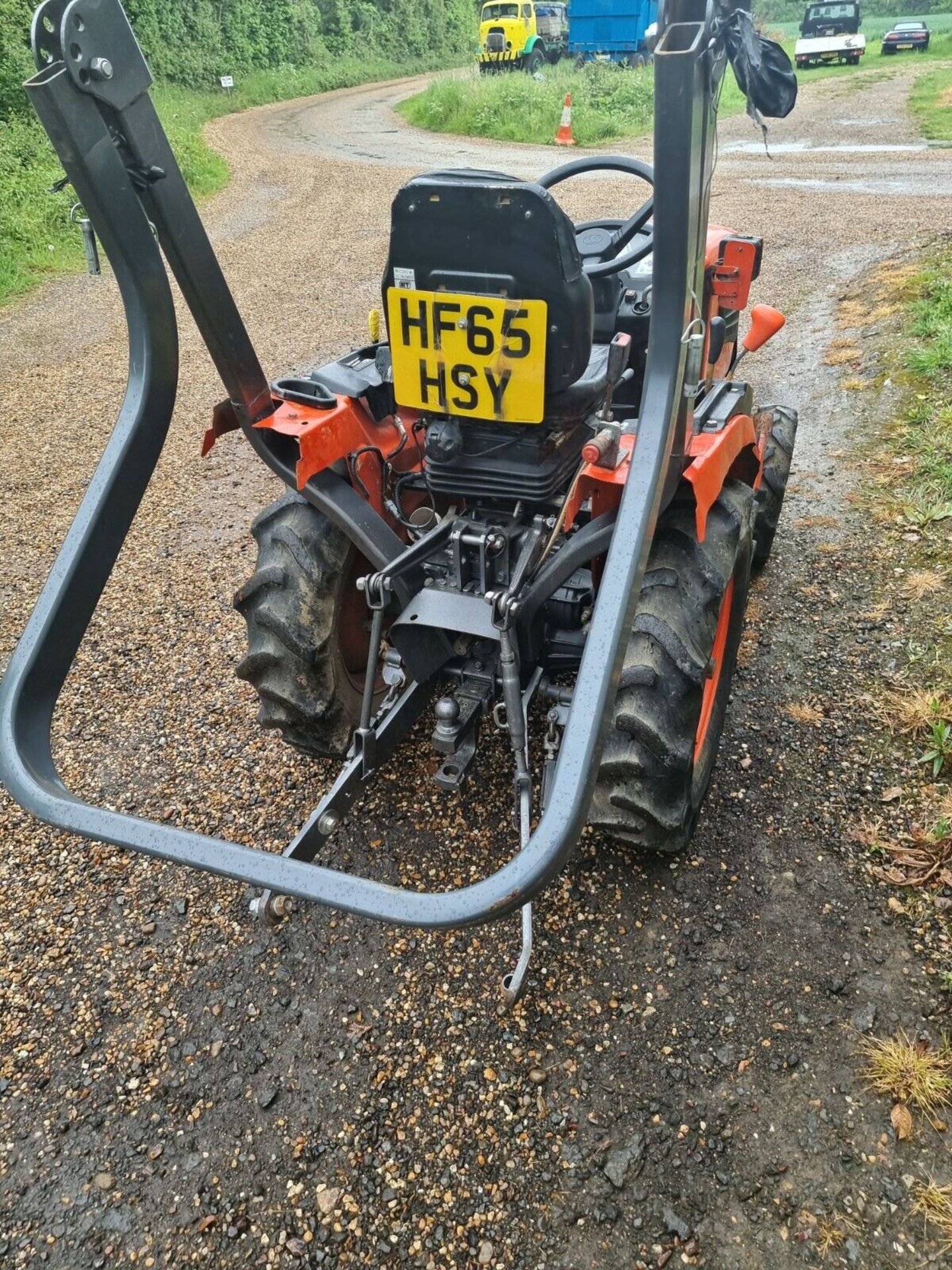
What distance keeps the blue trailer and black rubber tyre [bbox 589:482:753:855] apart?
2113cm

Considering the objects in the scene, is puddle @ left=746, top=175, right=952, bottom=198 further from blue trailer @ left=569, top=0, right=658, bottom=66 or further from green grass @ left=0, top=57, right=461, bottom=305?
blue trailer @ left=569, top=0, right=658, bottom=66

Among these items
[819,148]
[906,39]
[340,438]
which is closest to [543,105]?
[819,148]

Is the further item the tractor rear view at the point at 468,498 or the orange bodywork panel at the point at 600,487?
the orange bodywork panel at the point at 600,487

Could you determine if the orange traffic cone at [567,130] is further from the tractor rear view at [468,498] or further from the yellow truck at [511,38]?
the tractor rear view at [468,498]

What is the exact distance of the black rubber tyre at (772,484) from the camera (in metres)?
3.79

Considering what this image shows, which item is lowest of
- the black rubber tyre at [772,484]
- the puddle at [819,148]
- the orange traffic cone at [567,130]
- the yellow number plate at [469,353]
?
the black rubber tyre at [772,484]

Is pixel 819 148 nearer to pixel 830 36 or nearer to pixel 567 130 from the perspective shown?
pixel 567 130

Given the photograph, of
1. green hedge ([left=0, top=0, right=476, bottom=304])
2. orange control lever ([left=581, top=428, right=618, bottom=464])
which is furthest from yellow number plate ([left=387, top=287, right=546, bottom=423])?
green hedge ([left=0, top=0, right=476, bottom=304])

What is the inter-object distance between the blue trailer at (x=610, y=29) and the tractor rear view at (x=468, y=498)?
2066 centimetres

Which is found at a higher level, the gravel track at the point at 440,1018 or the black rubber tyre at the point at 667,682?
the black rubber tyre at the point at 667,682

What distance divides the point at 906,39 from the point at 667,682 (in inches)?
1131

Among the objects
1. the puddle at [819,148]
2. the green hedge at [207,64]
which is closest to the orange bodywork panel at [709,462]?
the green hedge at [207,64]

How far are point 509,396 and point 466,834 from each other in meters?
1.37

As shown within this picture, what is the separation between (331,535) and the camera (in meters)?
2.71
